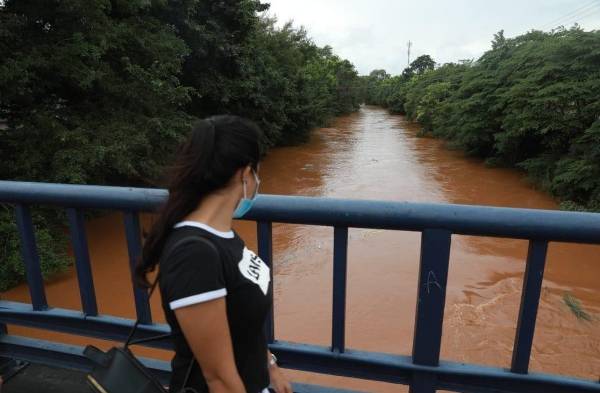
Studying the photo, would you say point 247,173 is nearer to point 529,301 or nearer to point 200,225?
point 200,225

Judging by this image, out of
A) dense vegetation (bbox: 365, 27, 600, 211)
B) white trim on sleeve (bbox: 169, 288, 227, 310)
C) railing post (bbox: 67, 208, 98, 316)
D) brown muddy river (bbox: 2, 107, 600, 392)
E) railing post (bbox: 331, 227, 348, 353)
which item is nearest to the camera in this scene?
white trim on sleeve (bbox: 169, 288, 227, 310)

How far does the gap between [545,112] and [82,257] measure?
39.8 feet

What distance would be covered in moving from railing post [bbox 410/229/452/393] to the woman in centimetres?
54

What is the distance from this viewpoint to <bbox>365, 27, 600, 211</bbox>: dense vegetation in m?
10.5

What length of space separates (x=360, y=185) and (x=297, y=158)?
586cm

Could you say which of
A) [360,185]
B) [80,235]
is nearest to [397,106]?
[360,185]

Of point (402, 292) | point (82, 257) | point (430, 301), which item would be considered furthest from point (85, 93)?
point (430, 301)

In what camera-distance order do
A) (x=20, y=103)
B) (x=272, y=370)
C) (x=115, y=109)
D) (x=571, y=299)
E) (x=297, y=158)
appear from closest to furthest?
1. (x=272, y=370)
2. (x=571, y=299)
3. (x=20, y=103)
4. (x=115, y=109)
5. (x=297, y=158)

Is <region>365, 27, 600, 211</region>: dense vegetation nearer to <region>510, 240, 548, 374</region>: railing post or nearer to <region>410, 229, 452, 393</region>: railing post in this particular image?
<region>510, 240, 548, 374</region>: railing post

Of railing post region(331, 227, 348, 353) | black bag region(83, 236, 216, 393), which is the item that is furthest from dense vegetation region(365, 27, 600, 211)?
black bag region(83, 236, 216, 393)

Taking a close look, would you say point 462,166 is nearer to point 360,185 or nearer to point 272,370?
point 360,185

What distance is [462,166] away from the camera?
16828mm

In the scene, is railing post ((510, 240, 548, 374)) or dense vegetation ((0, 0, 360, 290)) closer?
railing post ((510, 240, 548, 374))

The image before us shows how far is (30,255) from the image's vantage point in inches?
76.1
